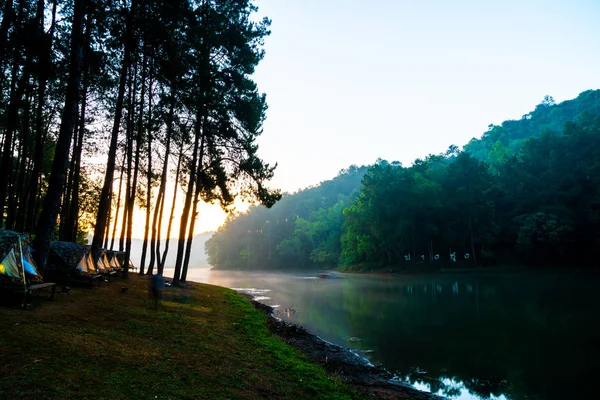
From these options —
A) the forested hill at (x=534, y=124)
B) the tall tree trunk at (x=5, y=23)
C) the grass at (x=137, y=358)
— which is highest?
the forested hill at (x=534, y=124)

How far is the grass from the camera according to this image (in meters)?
5.80

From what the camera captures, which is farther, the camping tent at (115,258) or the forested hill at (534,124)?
the forested hill at (534,124)

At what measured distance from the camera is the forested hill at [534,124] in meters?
122

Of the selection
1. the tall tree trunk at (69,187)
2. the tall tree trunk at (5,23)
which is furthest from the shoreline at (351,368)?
the tall tree trunk at (69,187)

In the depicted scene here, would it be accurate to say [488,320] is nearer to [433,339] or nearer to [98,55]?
[433,339]

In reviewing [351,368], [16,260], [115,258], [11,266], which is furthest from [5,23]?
[115,258]

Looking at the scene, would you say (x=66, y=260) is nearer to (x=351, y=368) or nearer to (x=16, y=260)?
(x=16, y=260)

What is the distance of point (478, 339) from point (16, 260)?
54.7 ft

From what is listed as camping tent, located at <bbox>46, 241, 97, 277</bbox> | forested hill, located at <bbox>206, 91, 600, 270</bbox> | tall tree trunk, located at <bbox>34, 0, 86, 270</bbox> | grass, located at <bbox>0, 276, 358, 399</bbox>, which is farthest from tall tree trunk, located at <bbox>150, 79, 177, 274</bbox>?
forested hill, located at <bbox>206, 91, 600, 270</bbox>

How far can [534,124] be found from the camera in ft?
445

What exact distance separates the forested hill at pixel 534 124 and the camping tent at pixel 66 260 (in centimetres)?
12222

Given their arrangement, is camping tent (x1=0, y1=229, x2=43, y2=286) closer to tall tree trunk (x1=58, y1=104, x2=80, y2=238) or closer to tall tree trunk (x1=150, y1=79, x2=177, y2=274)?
tall tree trunk (x1=58, y1=104, x2=80, y2=238)

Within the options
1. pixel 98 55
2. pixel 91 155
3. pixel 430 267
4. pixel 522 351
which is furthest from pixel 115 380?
pixel 430 267

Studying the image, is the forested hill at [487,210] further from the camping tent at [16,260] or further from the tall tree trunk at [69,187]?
the camping tent at [16,260]
